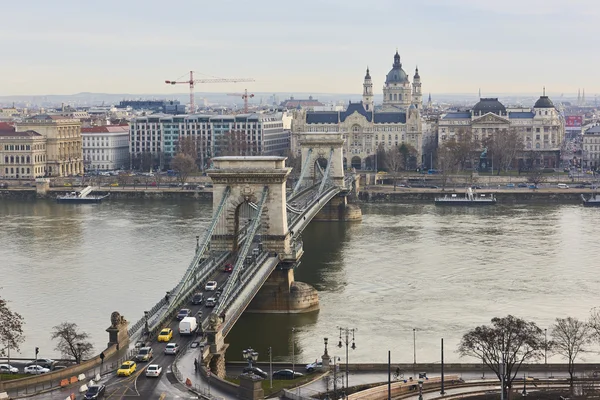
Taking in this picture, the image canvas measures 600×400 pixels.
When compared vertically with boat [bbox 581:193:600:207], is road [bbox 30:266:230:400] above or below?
above

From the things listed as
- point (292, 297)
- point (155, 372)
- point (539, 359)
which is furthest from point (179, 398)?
point (292, 297)

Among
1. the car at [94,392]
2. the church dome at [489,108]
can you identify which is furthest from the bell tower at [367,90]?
the car at [94,392]

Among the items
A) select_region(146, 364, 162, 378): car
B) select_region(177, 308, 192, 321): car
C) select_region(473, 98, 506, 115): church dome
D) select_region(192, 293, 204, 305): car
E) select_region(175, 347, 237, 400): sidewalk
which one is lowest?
select_region(175, 347, 237, 400): sidewalk

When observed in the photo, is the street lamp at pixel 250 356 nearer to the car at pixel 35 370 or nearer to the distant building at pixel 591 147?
the car at pixel 35 370

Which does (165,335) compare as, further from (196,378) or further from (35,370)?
(196,378)

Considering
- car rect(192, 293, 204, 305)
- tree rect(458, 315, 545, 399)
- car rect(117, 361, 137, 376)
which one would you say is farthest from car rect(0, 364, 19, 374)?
tree rect(458, 315, 545, 399)

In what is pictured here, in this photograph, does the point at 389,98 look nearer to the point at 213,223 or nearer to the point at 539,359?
the point at 213,223

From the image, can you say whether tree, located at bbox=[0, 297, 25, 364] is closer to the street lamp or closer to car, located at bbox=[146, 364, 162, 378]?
car, located at bbox=[146, 364, 162, 378]
